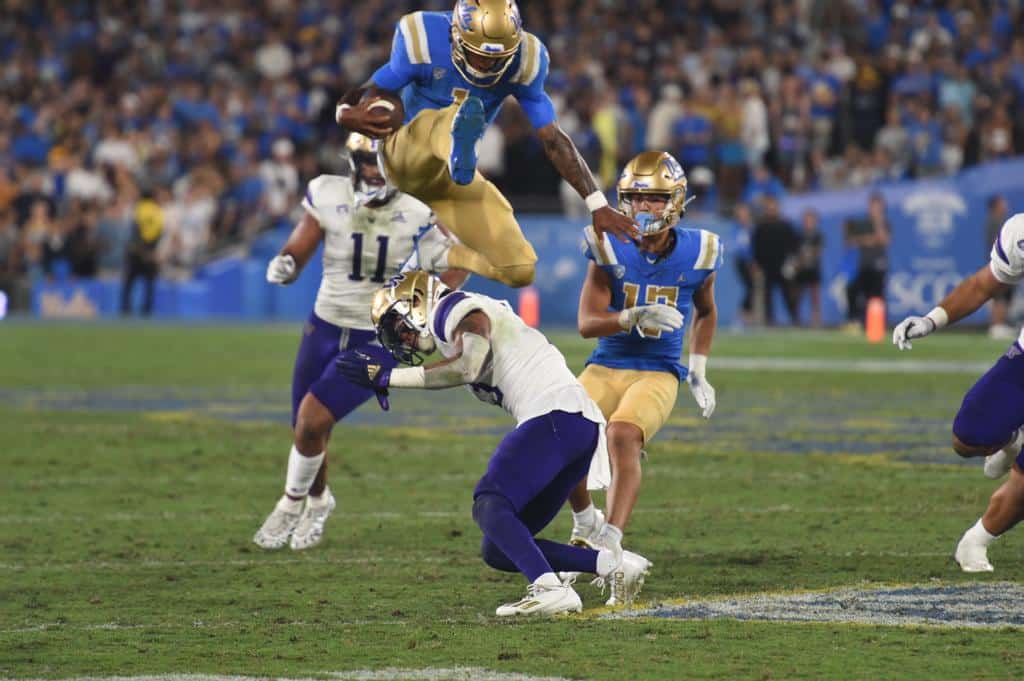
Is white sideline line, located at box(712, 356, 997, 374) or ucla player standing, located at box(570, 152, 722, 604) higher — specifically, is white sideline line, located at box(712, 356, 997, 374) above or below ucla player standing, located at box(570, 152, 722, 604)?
below

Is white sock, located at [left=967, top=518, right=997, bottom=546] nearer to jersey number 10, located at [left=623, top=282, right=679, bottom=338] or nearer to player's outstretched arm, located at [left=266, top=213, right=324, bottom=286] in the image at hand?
jersey number 10, located at [left=623, top=282, right=679, bottom=338]

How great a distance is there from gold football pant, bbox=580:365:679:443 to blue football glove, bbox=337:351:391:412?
3.24 ft

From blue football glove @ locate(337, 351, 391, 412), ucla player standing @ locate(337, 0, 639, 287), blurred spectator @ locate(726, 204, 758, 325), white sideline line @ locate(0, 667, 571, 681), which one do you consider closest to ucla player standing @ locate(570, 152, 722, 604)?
ucla player standing @ locate(337, 0, 639, 287)

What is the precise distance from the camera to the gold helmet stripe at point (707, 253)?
6.77 metres

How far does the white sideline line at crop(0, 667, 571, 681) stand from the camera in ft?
15.2

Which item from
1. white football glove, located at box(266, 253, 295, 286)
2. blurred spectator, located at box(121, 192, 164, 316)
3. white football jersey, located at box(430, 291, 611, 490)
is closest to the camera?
white football jersey, located at box(430, 291, 611, 490)

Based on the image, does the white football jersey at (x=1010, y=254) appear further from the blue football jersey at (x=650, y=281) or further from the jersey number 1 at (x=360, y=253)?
the jersey number 1 at (x=360, y=253)

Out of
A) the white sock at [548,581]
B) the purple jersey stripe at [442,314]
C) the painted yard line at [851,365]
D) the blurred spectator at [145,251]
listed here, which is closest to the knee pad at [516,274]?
the purple jersey stripe at [442,314]

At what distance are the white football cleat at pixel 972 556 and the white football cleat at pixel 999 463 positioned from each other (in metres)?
0.34

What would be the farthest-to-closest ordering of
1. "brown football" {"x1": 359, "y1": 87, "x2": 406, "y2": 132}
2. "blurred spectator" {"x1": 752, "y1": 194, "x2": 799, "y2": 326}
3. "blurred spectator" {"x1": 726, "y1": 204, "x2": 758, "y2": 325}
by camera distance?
"blurred spectator" {"x1": 726, "y1": 204, "x2": 758, "y2": 325} → "blurred spectator" {"x1": 752, "y1": 194, "x2": 799, "y2": 326} → "brown football" {"x1": 359, "y1": 87, "x2": 406, "y2": 132}

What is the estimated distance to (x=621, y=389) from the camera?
6652 mm

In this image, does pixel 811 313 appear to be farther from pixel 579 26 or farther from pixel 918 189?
pixel 579 26

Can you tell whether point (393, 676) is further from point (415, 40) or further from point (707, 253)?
point (415, 40)

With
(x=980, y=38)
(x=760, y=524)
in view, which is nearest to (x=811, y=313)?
(x=980, y=38)
